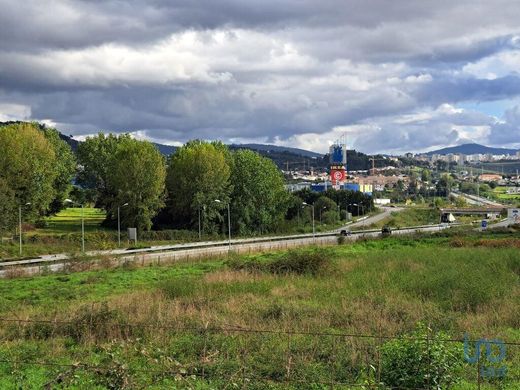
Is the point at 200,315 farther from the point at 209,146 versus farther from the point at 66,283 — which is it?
the point at 209,146

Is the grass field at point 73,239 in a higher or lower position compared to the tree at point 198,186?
lower

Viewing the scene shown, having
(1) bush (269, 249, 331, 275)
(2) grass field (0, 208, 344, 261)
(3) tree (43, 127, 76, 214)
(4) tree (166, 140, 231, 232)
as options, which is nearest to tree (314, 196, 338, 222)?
(4) tree (166, 140, 231, 232)

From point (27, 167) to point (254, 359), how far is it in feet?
209

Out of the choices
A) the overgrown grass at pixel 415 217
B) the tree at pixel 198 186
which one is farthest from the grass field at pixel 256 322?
the overgrown grass at pixel 415 217

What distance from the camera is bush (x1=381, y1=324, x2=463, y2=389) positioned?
36.9 feet

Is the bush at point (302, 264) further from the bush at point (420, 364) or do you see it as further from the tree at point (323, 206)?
the tree at point (323, 206)

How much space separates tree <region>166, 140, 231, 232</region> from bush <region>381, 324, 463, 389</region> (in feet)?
228

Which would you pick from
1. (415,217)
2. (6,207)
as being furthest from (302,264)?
(415,217)

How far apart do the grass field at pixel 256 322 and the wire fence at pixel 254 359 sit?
5 cm

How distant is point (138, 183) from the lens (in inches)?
3044

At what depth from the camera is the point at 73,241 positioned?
2657 inches

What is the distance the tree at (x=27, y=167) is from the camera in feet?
228

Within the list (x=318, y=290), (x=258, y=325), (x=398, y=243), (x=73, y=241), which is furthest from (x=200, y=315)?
(x=73, y=241)

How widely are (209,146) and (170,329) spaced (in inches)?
2836
